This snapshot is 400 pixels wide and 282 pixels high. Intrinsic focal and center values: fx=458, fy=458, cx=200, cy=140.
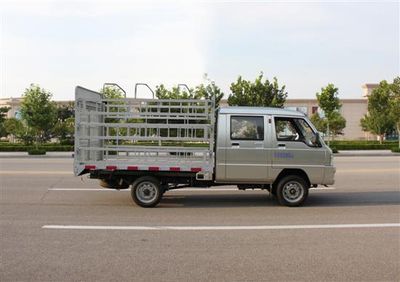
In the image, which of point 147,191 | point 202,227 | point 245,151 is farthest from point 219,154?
point 202,227

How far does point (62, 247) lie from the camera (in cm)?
655

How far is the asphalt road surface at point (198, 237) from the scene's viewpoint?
550cm

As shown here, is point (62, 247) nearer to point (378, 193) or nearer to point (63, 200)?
point (63, 200)

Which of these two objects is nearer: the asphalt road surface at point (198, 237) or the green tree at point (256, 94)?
the asphalt road surface at point (198, 237)

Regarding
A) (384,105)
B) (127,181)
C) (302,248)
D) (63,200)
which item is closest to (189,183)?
(127,181)

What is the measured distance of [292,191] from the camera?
32.6 ft

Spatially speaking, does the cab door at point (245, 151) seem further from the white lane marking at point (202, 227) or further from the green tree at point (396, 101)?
the green tree at point (396, 101)

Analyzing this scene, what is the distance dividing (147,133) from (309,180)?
3798 mm

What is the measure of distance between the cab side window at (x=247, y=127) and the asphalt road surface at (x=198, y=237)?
155 cm

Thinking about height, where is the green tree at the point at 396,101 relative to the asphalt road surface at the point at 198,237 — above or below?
above

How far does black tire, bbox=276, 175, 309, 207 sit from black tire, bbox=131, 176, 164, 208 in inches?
102

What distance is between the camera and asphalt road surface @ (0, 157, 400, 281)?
18.0 ft

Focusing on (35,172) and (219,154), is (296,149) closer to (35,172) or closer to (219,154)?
(219,154)

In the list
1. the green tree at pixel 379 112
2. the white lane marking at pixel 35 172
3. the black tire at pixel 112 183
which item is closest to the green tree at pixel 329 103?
the green tree at pixel 379 112
